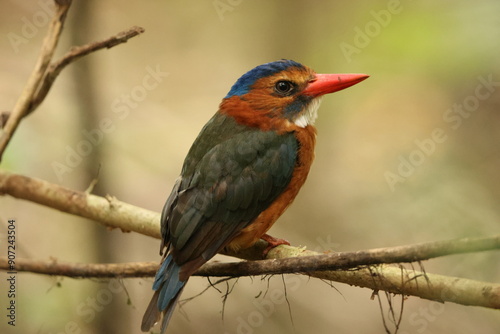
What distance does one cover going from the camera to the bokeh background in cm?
371

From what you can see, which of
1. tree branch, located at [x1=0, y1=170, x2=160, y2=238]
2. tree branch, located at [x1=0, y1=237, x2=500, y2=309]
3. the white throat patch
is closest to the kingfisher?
the white throat patch

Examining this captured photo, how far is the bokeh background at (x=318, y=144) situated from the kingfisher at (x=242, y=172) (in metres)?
0.70

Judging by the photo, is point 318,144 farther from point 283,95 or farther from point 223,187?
point 223,187

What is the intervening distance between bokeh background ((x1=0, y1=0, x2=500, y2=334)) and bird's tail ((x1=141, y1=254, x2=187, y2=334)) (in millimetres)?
710

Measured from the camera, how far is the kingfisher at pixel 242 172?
255 centimetres

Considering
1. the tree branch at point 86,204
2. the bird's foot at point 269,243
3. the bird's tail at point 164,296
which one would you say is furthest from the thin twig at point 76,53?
the bird's foot at point 269,243

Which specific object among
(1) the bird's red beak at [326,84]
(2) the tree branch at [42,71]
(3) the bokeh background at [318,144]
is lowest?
(3) the bokeh background at [318,144]

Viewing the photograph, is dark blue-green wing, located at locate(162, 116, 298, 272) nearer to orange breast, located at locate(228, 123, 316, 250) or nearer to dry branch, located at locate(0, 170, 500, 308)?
orange breast, located at locate(228, 123, 316, 250)

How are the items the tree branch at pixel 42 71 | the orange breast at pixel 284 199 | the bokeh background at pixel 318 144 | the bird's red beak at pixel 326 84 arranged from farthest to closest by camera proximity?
the bokeh background at pixel 318 144 < the bird's red beak at pixel 326 84 < the orange breast at pixel 284 199 < the tree branch at pixel 42 71

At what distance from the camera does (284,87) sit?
309 cm

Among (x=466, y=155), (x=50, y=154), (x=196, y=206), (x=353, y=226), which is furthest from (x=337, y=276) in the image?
(x=50, y=154)

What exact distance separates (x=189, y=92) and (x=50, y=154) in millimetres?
1986

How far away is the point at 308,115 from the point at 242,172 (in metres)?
0.53

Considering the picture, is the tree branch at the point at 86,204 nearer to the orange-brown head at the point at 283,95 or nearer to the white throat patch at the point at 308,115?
the orange-brown head at the point at 283,95
